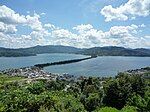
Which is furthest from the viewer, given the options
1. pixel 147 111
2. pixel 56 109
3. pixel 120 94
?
pixel 120 94

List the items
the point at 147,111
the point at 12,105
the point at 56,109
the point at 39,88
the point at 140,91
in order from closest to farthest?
1. the point at 147,111
2. the point at 56,109
3. the point at 12,105
4. the point at 140,91
5. the point at 39,88

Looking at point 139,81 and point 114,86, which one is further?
point 139,81

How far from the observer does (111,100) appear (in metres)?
50.3

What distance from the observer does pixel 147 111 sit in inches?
870

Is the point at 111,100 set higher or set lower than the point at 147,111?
lower

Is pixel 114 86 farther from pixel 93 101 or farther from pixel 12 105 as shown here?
pixel 12 105

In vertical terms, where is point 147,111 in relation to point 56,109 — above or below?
above

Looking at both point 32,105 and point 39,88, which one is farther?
point 39,88

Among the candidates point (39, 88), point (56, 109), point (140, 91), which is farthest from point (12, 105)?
point (39, 88)

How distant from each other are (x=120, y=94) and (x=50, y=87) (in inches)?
1905

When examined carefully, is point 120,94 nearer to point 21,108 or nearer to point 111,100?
point 111,100

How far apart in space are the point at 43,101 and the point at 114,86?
57.4 feet

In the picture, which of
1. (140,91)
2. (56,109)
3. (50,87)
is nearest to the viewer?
(56,109)

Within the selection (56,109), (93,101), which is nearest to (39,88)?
(93,101)
